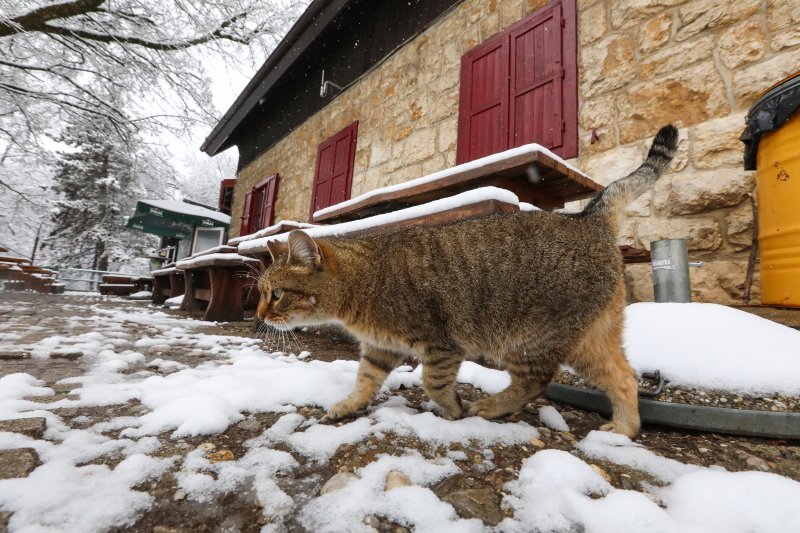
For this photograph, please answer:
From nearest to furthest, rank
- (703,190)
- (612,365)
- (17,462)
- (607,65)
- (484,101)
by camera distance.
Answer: (17,462)
(612,365)
(703,190)
(607,65)
(484,101)

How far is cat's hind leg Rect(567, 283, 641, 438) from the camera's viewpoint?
167 centimetres

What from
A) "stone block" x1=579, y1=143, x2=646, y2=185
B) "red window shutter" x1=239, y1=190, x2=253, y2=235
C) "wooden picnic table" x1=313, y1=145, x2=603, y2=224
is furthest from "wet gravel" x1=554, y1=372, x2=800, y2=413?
"red window shutter" x1=239, y1=190, x2=253, y2=235

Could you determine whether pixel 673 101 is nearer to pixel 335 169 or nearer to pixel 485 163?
pixel 485 163

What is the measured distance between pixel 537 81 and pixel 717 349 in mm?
3994

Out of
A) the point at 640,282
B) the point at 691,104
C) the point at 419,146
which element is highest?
the point at 419,146

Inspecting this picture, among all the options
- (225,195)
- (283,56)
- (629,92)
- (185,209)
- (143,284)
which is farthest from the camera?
(225,195)

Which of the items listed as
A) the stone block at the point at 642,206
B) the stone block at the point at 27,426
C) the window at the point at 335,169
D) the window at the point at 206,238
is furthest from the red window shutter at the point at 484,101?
the window at the point at 206,238

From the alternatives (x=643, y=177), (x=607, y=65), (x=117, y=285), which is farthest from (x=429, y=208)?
(x=117, y=285)

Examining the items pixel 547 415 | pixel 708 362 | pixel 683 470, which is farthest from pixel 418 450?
pixel 708 362

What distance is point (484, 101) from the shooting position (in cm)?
529

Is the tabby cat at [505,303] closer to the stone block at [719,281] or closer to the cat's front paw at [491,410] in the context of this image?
the cat's front paw at [491,410]

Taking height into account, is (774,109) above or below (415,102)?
below

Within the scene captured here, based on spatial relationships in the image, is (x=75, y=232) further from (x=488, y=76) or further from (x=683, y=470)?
(x=683, y=470)

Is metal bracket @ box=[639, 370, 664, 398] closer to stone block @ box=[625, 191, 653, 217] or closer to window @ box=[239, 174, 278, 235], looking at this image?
stone block @ box=[625, 191, 653, 217]
